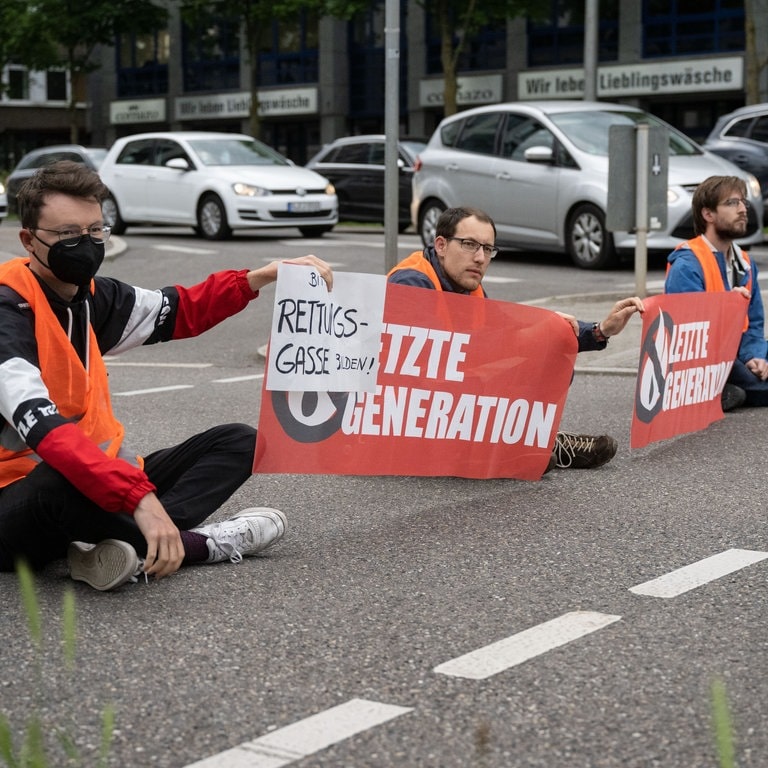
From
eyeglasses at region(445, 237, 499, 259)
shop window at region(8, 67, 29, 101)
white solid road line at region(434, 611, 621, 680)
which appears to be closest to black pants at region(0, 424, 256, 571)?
white solid road line at region(434, 611, 621, 680)

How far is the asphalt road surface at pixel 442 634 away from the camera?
327 centimetres

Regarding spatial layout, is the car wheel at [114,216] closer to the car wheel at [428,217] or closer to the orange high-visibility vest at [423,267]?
the car wheel at [428,217]

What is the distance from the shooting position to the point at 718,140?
2142cm

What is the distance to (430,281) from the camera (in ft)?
20.8

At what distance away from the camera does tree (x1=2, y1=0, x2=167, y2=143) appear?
45.9 meters

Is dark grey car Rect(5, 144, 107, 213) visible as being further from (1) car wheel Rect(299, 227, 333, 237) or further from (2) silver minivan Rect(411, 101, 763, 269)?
(2) silver minivan Rect(411, 101, 763, 269)

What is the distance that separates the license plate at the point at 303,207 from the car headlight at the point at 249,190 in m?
0.37

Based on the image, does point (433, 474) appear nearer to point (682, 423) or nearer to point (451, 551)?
point (451, 551)

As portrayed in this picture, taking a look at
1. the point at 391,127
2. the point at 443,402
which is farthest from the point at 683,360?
the point at 391,127

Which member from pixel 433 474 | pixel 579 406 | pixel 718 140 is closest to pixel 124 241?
pixel 718 140

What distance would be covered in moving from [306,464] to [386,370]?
0.55 meters

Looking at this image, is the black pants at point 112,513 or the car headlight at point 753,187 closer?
the black pants at point 112,513

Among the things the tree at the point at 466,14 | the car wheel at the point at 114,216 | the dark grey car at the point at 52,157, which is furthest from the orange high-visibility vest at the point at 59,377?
the tree at the point at 466,14

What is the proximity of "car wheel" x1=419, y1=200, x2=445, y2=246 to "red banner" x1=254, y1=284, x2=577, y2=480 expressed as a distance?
12426 mm
